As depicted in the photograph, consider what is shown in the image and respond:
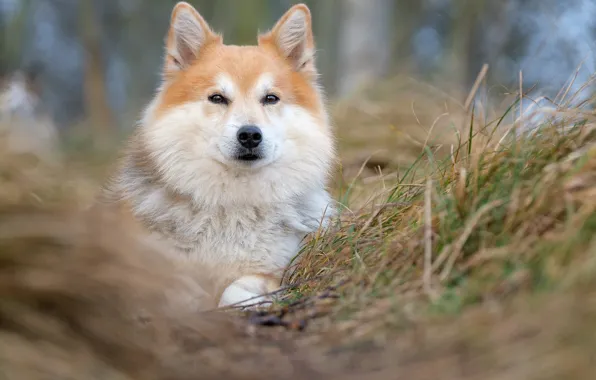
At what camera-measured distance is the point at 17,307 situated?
190 centimetres

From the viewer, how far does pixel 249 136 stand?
354 cm

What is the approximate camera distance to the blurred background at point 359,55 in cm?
648

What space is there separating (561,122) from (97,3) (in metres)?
15.0

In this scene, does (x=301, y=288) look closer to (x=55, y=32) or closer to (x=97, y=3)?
(x=97, y=3)

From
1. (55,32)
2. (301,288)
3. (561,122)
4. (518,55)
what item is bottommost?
(301,288)

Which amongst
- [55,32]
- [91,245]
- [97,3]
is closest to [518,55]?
[97,3]

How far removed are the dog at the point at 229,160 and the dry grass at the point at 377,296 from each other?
67 cm

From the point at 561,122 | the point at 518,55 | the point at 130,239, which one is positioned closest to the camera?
the point at 130,239

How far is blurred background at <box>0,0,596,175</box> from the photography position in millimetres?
6477

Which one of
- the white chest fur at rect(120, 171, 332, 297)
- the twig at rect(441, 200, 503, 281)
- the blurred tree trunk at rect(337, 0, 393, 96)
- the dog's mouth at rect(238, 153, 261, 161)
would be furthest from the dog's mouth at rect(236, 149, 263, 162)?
the blurred tree trunk at rect(337, 0, 393, 96)

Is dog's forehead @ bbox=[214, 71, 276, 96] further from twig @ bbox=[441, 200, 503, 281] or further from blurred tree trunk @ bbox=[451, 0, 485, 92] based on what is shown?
blurred tree trunk @ bbox=[451, 0, 485, 92]

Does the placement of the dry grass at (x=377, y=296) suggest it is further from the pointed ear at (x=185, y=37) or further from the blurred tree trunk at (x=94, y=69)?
the blurred tree trunk at (x=94, y=69)

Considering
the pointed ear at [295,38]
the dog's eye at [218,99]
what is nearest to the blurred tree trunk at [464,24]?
the pointed ear at [295,38]

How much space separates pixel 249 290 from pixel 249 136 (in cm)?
91
